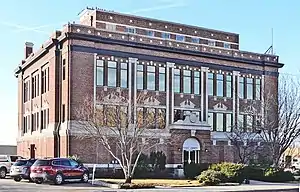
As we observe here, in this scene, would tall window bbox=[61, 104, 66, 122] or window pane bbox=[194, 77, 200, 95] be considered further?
window pane bbox=[194, 77, 200, 95]

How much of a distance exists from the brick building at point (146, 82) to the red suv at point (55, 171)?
1250 centimetres

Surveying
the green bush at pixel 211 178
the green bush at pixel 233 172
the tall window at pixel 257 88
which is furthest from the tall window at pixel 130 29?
the green bush at pixel 211 178

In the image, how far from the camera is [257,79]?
60094 millimetres

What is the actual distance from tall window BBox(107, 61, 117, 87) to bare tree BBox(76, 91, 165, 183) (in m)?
0.95

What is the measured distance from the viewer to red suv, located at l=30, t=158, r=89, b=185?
33.6m

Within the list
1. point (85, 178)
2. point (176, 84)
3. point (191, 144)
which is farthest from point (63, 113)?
point (85, 178)

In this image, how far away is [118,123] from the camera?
135 ft

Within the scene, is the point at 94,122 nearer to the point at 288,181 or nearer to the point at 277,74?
the point at 288,181

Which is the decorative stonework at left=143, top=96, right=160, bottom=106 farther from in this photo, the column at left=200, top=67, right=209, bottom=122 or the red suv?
the red suv

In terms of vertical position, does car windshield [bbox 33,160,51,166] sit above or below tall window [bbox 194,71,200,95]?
below

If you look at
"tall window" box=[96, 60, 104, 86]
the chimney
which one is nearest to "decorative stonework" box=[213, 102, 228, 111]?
"tall window" box=[96, 60, 104, 86]

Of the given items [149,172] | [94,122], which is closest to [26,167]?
[94,122]

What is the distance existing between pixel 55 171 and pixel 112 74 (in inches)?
725

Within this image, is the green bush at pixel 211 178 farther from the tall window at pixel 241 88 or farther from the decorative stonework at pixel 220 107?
the tall window at pixel 241 88
